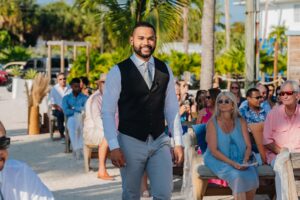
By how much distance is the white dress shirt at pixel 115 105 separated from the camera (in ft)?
17.9

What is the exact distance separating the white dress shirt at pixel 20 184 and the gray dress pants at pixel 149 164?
155cm

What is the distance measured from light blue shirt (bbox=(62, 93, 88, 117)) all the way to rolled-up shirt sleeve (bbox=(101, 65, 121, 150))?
771 cm

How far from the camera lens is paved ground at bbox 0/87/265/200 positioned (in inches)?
364

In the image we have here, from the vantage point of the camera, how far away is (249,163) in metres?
7.50

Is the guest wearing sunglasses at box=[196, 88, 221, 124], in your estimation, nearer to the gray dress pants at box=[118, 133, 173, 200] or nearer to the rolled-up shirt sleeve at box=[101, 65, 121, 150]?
the gray dress pants at box=[118, 133, 173, 200]

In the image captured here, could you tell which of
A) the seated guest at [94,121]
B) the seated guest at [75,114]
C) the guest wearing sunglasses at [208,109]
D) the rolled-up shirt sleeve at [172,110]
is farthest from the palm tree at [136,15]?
the rolled-up shirt sleeve at [172,110]

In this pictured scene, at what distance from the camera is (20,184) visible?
13.1 feet

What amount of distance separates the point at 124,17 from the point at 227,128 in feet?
25.7

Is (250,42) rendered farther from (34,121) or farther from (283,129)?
(283,129)

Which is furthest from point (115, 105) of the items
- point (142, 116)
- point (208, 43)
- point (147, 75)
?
point (208, 43)

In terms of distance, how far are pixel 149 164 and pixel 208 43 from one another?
9.26 meters

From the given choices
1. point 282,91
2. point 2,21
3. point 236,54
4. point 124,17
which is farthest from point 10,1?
point 282,91

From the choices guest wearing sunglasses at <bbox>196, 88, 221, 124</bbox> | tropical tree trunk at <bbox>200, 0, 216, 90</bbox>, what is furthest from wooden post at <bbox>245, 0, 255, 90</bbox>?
guest wearing sunglasses at <bbox>196, 88, 221, 124</bbox>

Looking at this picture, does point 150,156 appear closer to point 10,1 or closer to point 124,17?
point 124,17
